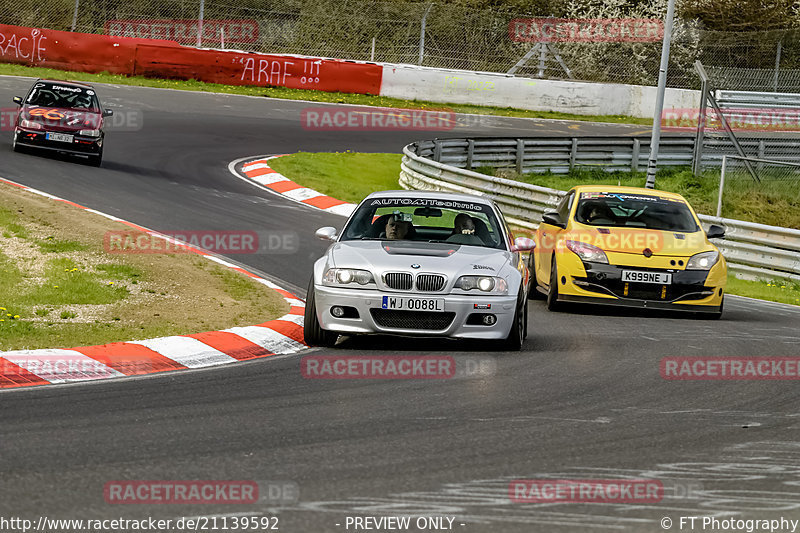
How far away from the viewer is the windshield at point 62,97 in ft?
77.3

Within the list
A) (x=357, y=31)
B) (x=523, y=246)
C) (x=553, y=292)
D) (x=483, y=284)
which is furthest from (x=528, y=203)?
(x=357, y=31)

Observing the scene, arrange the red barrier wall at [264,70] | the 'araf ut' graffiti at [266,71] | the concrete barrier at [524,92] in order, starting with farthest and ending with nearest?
the concrete barrier at [524,92] < the 'araf ut' graffiti at [266,71] < the red barrier wall at [264,70]

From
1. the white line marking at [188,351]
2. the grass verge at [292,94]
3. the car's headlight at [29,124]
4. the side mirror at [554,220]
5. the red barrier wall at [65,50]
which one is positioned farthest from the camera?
the red barrier wall at [65,50]

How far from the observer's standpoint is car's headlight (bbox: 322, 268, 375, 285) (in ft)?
32.5

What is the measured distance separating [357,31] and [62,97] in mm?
16597

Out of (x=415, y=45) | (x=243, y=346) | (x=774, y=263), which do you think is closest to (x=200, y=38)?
(x=415, y=45)

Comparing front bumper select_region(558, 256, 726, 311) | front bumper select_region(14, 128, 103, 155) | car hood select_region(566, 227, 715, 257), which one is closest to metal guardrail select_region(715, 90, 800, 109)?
front bumper select_region(14, 128, 103, 155)

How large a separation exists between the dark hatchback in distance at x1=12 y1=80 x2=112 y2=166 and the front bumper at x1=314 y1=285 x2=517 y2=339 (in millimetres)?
14763

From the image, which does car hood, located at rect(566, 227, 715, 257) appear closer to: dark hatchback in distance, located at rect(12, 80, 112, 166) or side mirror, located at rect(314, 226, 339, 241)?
side mirror, located at rect(314, 226, 339, 241)

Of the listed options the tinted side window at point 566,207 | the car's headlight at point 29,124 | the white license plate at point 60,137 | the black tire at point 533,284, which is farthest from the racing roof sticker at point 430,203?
the car's headlight at point 29,124

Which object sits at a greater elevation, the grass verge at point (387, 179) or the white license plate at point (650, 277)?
the grass verge at point (387, 179)

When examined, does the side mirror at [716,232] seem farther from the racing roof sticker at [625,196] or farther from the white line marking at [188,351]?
the white line marking at [188,351]

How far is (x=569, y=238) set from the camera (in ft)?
44.2

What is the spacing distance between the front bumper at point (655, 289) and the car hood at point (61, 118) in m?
13.3
